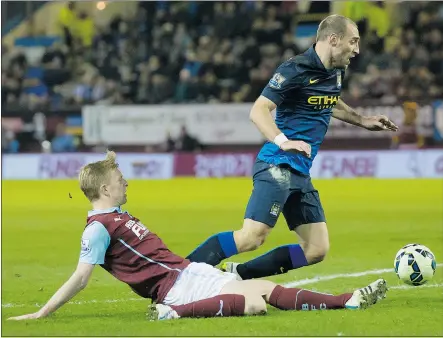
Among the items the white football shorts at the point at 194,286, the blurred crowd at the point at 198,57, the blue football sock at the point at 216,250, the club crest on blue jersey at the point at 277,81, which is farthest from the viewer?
the blurred crowd at the point at 198,57

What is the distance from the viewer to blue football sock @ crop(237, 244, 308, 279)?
Result: 25.2 ft

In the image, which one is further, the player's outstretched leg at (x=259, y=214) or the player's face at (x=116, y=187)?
the player's outstretched leg at (x=259, y=214)

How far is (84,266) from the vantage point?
6461mm

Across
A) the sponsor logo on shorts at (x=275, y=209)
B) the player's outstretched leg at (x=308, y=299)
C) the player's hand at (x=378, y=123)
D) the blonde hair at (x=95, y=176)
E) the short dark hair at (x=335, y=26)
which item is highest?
the short dark hair at (x=335, y=26)

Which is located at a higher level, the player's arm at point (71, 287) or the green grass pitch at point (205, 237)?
the player's arm at point (71, 287)

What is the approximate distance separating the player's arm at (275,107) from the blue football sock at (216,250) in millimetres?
942

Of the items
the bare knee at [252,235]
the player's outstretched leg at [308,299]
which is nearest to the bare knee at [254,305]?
the player's outstretched leg at [308,299]

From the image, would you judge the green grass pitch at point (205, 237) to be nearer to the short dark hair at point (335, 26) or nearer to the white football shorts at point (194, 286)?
the white football shorts at point (194, 286)

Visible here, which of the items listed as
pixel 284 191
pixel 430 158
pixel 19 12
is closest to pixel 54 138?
pixel 19 12

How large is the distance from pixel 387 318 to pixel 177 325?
1435 millimetres

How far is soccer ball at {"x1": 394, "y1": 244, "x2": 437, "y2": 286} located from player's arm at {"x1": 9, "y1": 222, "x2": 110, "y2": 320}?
2.50m

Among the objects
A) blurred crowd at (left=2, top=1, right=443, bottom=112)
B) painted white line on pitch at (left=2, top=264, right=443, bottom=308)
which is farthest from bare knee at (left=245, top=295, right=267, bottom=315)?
blurred crowd at (left=2, top=1, right=443, bottom=112)

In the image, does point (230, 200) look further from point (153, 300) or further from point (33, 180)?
point (153, 300)

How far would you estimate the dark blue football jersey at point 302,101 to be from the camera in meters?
7.34
